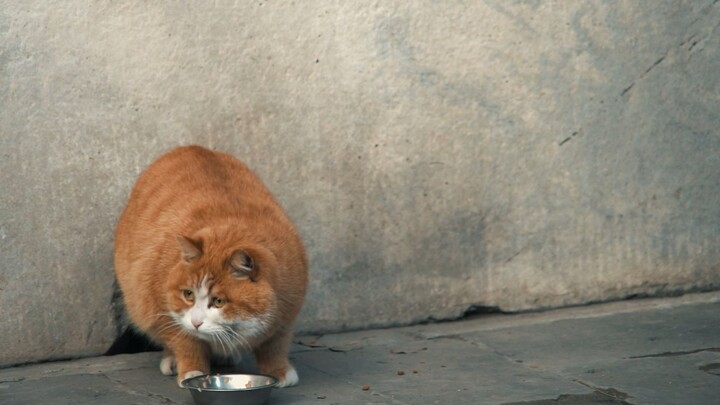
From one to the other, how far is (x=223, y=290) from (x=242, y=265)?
12 cm

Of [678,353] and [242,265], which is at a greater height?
[242,265]

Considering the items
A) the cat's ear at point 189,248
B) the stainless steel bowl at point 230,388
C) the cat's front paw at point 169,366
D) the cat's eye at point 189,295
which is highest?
the cat's ear at point 189,248

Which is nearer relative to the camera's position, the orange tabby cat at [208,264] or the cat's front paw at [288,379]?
the orange tabby cat at [208,264]

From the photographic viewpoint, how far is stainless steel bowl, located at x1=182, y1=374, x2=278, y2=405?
12.6 feet

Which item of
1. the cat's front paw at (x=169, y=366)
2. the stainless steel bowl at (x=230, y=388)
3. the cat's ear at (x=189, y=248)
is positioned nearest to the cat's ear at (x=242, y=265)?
the cat's ear at (x=189, y=248)

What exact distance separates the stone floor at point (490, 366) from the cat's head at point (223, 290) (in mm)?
321

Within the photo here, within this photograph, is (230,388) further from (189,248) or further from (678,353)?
(678,353)

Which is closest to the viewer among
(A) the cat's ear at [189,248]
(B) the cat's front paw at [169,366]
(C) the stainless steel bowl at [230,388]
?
(C) the stainless steel bowl at [230,388]

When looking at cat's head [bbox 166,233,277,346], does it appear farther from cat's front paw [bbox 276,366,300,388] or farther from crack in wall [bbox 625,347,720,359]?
crack in wall [bbox 625,347,720,359]

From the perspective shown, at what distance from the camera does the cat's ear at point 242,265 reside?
3.94 metres

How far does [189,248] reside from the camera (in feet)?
13.1

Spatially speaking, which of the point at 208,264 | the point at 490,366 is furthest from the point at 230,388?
the point at 490,366

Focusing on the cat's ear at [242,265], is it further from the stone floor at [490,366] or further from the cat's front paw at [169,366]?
the cat's front paw at [169,366]

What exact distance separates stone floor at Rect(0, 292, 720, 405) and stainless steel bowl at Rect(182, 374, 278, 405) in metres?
0.11
